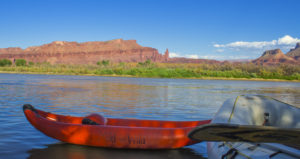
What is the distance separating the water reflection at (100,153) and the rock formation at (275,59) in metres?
181

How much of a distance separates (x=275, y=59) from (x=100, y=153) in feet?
609

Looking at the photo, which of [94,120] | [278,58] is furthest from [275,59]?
[94,120]

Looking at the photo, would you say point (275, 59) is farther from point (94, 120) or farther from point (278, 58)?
point (94, 120)

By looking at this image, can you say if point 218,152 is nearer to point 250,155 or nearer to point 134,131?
point 250,155

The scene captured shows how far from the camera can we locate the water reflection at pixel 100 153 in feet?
19.6

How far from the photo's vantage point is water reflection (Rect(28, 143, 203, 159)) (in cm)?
597

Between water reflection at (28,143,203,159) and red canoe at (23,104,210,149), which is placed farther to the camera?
red canoe at (23,104,210,149)

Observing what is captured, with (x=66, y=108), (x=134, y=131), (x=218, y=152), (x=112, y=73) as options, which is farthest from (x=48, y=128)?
(x=112, y=73)

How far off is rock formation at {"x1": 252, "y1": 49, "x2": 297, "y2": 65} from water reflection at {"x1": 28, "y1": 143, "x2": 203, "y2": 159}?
181 m

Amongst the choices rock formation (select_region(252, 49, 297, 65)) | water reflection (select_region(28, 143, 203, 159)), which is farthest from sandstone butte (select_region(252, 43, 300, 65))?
water reflection (select_region(28, 143, 203, 159))

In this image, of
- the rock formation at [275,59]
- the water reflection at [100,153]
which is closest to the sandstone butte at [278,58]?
the rock formation at [275,59]

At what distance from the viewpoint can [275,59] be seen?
574 ft

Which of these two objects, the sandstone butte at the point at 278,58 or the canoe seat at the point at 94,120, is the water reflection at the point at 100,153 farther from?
the sandstone butte at the point at 278,58

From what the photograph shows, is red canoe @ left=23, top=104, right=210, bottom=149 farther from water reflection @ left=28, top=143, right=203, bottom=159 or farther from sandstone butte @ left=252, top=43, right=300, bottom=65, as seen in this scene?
sandstone butte @ left=252, top=43, right=300, bottom=65
